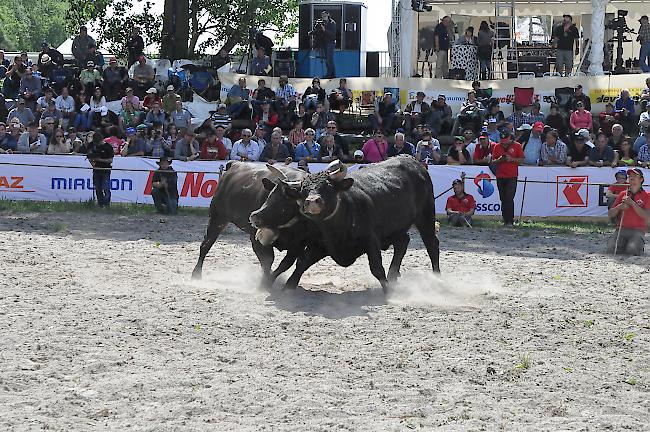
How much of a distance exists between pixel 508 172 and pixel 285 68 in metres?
10.2

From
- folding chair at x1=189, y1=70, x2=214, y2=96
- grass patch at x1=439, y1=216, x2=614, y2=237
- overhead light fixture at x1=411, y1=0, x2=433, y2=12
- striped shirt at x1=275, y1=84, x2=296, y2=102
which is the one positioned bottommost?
grass patch at x1=439, y1=216, x2=614, y2=237

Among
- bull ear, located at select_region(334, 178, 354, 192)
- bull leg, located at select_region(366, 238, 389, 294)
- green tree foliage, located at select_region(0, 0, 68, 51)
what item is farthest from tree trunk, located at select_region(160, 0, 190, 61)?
green tree foliage, located at select_region(0, 0, 68, 51)

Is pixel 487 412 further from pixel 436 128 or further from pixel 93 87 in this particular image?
pixel 93 87

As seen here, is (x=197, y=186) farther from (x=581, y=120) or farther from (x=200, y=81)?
(x=581, y=120)

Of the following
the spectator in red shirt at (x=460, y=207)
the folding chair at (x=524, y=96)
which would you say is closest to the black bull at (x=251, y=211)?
the spectator in red shirt at (x=460, y=207)

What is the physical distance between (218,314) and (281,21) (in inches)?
1200

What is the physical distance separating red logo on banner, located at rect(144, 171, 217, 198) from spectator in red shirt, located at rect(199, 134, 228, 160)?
2.02 ft

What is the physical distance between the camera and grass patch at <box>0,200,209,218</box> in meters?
20.1

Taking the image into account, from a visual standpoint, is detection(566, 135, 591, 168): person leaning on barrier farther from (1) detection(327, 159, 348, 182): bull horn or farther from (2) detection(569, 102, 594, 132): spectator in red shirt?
(1) detection(327, 159, 348, 182): bull horn

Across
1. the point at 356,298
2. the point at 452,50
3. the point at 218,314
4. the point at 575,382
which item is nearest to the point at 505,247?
the point at 356,298

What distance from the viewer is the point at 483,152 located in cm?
2108

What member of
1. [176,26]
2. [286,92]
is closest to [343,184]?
[286,92]

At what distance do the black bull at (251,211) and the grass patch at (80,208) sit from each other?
22.0 feet

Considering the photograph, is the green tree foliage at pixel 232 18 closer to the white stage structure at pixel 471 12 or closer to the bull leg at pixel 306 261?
the white stage structure at pixel 471 12
